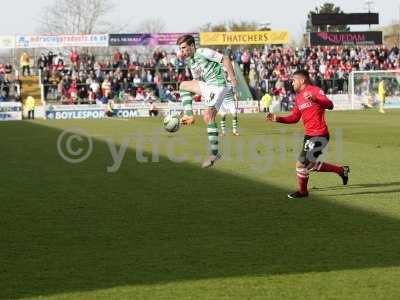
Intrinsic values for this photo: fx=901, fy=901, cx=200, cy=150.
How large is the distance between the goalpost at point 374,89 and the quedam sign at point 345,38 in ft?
38.6

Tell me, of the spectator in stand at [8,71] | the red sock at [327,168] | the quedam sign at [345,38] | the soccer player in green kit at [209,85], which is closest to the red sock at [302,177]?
the red sock at [327,168]

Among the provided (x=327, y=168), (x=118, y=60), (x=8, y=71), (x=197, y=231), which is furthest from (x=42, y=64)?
(x=197, y=231)

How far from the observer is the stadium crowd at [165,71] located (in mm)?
58188

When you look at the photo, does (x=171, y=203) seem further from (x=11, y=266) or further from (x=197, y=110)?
(x=197, y=110)

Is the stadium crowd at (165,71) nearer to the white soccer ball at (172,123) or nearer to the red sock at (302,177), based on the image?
the white soccer ball at (172,123)

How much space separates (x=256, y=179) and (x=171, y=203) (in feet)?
10.8

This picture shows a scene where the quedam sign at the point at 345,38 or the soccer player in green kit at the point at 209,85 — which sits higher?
the quedam sign at the point at 345,38

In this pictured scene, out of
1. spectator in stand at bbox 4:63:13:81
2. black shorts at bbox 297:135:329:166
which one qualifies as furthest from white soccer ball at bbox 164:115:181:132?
spectator in stand at bbox 4:63:13:81

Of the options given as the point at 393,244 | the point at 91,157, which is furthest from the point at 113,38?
the point at 393,244

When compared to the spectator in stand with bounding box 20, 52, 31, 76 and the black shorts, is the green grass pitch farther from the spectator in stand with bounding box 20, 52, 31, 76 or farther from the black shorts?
the spectator in stand with bounding box 20, 52, 31, 76

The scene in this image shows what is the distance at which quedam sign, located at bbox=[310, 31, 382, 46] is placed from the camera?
7181cm

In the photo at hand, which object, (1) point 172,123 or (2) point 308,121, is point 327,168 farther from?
(1) point 172,123

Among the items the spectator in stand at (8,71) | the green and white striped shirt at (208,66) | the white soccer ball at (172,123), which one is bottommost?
the white soccer ball at (172,123)

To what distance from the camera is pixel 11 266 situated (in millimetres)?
7594
